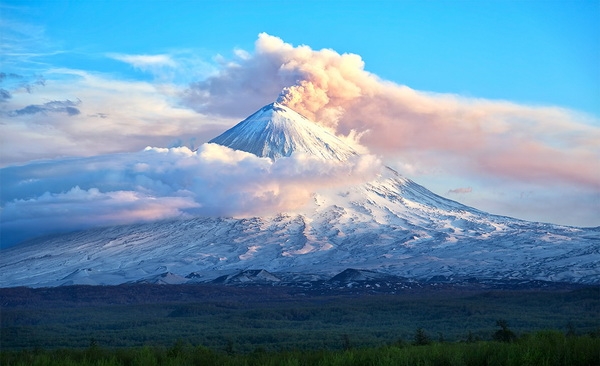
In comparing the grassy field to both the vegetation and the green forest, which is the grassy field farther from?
the vegetation

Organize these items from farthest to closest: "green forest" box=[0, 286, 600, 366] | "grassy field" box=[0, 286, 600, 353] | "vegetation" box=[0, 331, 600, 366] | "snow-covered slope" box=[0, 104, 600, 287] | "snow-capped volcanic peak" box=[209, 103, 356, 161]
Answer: "snow-capped volcanic peak" box=[209, 103, 356, 161]
"snow-covered slope" box=[0, 104, 600, 287]
"grassy field" box=[0, 286, 600, 353]
"green forest" box=[0, 286, 600, 366]
"vegetation" box=[0, 331, 600, 366]

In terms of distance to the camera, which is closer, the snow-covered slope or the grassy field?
the grassy field

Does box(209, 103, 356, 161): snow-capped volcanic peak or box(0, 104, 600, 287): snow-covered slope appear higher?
box(209, 103, 356, 161): snow-capped volcanic peak

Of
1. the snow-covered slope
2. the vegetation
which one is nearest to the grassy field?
the snow-covered slope

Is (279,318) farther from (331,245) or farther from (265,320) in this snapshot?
(331,245)

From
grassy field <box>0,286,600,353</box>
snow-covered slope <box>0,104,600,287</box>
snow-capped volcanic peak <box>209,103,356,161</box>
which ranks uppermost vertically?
snow-capped volcanic peak <box>209,103,356,161</box>

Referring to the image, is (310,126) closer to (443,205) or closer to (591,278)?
(443,205)

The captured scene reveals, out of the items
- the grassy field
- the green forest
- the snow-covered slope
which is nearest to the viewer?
the green forest

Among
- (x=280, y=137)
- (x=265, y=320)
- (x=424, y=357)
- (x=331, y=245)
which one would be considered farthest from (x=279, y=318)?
(x=280, y=137)

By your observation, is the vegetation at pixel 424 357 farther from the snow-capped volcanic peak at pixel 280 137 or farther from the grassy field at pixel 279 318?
the snow-capped volcanic peak at pixel 280 137
